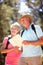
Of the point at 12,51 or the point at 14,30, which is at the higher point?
the point at 14,30

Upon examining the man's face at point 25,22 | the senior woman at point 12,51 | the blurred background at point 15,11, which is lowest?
the senior woman at point 12,51

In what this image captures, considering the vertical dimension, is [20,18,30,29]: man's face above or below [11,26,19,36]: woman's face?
above

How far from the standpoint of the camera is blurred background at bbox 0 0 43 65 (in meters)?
1.62

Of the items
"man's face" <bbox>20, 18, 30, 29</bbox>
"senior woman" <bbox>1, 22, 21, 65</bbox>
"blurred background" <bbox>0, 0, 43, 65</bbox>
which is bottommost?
"senior woman" <bbox>1, 22, 21, 65</bbox>

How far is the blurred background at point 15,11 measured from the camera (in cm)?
162

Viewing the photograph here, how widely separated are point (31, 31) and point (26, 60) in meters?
0.25

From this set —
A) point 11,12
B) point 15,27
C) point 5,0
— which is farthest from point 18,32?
point 5,0

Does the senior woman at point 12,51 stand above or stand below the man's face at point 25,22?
below

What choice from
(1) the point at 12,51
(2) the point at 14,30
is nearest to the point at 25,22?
(2) the point at 14,30

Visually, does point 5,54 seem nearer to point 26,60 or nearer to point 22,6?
point 26,60

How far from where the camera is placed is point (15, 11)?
1.63 m

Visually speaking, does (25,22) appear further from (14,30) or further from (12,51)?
(12,51)

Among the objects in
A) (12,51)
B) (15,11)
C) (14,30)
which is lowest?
(12,51)

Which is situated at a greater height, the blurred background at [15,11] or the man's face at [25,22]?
the blurred background at [15,11]
